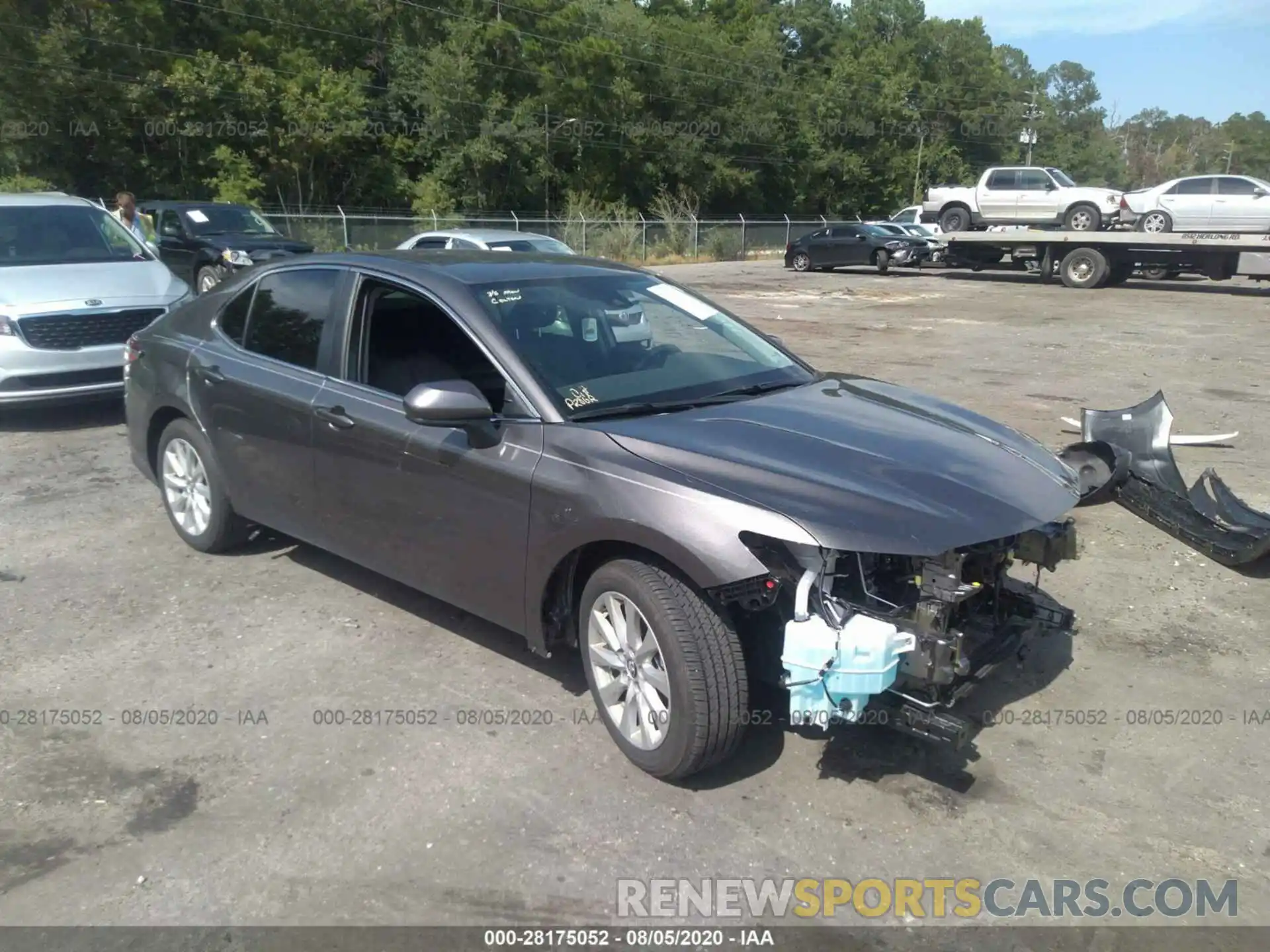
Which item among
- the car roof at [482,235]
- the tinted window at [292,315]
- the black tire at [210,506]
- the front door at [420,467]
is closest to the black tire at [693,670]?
the front door at [420,467]

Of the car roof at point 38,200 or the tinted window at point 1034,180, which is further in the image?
the tinted window at point 1034,180

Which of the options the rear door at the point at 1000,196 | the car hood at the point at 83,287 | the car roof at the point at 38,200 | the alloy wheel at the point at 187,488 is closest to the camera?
the alloy wheel at the point at 187,488

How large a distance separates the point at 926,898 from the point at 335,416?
3.01 m

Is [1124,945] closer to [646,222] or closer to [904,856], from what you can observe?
[904,856]

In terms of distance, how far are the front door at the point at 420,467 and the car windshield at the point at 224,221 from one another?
557 inches

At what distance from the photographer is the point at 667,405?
416 centimetres

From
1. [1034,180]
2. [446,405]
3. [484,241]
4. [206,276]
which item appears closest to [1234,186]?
[1034,180]

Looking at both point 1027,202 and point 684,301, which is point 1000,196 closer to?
point 1027,202

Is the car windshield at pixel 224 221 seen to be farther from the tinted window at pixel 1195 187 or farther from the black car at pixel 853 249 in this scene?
the tinted window at pixel 1195 187

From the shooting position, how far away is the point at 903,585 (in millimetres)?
3516

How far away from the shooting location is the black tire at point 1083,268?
23.0 meters

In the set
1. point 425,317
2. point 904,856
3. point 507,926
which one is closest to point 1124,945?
point 904,856

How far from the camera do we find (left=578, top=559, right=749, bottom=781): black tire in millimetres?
3385

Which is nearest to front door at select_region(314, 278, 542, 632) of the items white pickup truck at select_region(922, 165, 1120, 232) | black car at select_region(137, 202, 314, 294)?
black car at select_region(137, 202, 314, 294)
